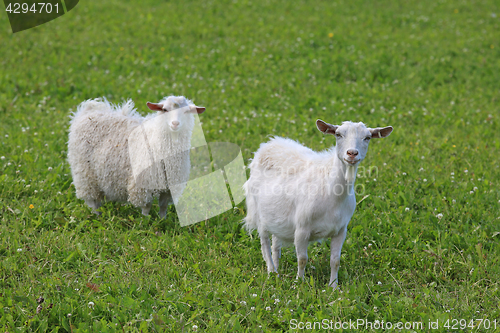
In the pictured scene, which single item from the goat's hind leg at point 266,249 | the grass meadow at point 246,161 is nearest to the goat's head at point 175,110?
the grass meadow at point 246,161

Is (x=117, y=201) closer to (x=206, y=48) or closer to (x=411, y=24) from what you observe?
(x=206, y=48)

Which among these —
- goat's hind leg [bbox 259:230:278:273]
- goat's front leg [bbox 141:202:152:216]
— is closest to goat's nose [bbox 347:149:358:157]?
goat's hind leg [bbox 259:230:278:273]

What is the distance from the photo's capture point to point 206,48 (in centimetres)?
1284

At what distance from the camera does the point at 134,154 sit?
19.0ft

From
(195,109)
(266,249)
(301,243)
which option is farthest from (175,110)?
(301,243)

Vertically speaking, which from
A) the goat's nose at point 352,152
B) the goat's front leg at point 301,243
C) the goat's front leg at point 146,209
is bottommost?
the goat's front leg at point 146,209

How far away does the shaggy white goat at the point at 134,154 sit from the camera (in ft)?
18.3

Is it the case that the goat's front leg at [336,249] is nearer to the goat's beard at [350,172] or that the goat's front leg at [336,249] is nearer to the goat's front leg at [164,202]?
the goat's beard at [350,172]

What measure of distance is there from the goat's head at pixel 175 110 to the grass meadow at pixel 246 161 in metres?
1.20

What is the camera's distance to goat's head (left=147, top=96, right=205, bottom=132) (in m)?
5.36

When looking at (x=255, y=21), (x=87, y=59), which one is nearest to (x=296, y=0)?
(x=255, y=21)

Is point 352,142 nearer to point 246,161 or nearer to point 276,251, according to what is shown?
point 276,251

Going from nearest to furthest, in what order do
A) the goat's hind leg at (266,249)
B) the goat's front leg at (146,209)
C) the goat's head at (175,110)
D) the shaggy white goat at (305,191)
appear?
the shaggy white goat at (305,191) → the goat's hind leg at (266,249) → the goat's head at (175,110) → the goat's front leg at (146,209)

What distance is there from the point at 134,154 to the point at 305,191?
2433 millimetres
